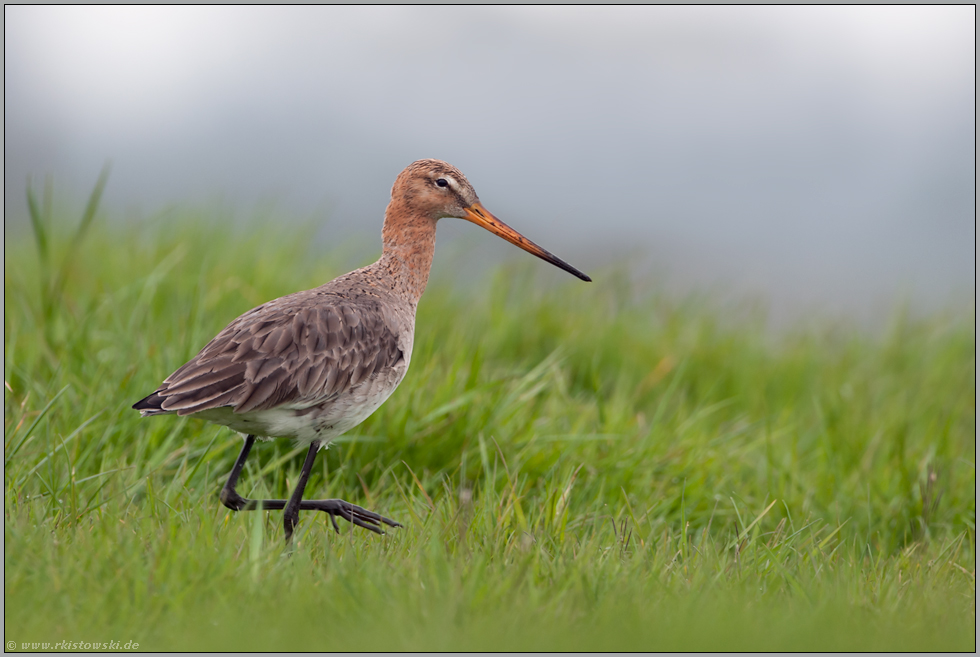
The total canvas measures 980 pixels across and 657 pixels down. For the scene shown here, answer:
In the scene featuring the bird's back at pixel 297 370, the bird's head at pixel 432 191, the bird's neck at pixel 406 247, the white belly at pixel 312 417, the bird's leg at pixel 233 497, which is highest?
the bird's head at pixel 432 191

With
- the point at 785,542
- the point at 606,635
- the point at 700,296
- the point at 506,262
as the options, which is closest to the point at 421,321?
the point at 506,262

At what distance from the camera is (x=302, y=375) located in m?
4.58

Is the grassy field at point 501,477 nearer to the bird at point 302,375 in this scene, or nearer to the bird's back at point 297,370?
the bird at point 302,375

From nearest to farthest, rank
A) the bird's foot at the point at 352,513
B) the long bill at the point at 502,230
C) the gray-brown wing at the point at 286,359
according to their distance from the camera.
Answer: the gray-brown wing at the point at 286,359 → the bird's foot at the point at 352,513 → the long bill at the point at 502,230

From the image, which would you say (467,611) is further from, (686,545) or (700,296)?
(700,296)

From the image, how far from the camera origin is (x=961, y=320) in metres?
9.45

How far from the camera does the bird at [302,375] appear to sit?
173 inches

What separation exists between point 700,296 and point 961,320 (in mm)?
2884

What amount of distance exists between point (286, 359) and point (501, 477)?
1.59m

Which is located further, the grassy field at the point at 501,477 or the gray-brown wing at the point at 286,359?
the gray-brown wing at the point at 286,359

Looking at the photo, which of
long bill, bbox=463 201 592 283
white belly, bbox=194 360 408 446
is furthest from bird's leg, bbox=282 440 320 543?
long bill, bbox=463 201 592 283

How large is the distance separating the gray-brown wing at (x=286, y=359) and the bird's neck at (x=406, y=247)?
0.52 meters

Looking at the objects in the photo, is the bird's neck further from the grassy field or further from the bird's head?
the grassy field

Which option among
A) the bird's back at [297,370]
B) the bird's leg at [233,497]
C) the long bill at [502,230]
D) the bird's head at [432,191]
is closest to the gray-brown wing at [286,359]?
the bird's back at [297,370]
